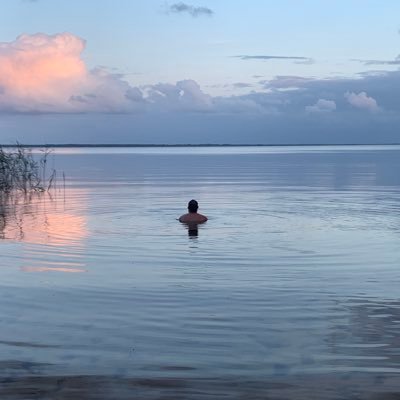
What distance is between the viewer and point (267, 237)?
1972 cm

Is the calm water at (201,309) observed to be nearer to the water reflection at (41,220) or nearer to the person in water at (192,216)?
the water reflection at (41,220)

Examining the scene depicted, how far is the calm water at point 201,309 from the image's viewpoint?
759 centimetres

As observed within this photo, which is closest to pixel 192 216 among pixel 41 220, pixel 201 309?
pixel 41 220

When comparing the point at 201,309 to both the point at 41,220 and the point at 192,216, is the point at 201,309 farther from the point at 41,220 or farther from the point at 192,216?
the point at 41,220

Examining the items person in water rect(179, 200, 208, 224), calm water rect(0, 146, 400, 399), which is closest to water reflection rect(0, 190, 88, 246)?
calm water rect(0, 146, 400, 399)

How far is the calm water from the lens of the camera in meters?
7.59

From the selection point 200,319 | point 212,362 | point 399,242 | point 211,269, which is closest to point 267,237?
point 399,242

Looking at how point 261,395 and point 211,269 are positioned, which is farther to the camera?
point 211,269

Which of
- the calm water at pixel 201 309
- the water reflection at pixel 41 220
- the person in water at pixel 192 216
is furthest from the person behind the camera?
the person in water at pixel 192 216

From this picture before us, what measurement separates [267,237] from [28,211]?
43.4ft

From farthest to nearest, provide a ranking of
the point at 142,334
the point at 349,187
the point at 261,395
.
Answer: the point at 349,187, the point at 142,334, the point at 261,395

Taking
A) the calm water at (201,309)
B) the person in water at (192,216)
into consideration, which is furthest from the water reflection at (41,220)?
the person in water at (192,216)

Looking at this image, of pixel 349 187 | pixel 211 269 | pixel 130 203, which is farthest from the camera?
pixel 349 187

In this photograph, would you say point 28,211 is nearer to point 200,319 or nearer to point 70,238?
point 70,238
